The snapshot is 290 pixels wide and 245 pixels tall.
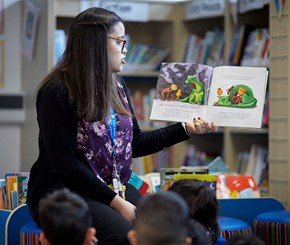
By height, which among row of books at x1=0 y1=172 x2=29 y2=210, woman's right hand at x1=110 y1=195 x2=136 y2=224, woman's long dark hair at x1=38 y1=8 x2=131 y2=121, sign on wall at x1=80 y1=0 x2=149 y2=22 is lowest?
row of books at x1=0 y1=172 x2=29 y2=210

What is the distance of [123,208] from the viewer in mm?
2520

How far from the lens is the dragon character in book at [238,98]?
280cm

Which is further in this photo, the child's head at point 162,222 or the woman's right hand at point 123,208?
the woman's right hand at point 123,208

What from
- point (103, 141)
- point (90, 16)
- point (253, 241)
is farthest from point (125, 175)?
point (253, 241)

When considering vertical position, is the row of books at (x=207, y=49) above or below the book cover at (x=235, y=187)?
above

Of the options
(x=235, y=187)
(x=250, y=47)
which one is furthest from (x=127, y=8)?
(x=235, y=187)

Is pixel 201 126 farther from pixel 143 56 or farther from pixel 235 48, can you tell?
pixel 143 56

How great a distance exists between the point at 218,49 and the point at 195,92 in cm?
193

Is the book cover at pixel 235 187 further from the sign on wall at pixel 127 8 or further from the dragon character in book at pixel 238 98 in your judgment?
the sign on wall at pixel 127 8

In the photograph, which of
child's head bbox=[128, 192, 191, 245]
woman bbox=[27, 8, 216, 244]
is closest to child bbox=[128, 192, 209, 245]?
child's head bbox=[128, 192, 191, 245]

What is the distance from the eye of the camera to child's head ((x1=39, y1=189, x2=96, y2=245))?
201 cm

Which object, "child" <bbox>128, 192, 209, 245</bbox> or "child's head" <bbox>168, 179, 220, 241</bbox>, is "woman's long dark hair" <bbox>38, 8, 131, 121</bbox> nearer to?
"child's head" <bbox>168, 179, 220, 241</bbox>

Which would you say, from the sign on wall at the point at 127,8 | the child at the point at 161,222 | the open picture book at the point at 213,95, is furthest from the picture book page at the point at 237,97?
the sign on wall at the point at 127,8

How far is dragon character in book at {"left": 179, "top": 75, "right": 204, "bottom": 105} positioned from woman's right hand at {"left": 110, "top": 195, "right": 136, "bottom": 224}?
1.68ft
